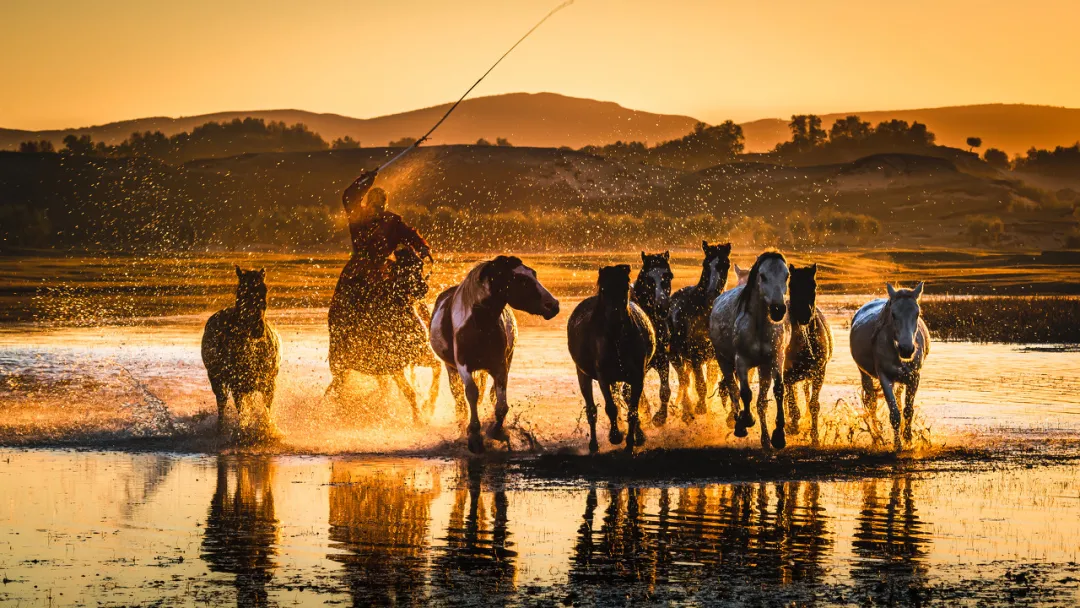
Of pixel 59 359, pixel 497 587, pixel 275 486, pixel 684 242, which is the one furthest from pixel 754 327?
pixel 684 242

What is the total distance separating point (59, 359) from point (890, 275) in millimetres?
40119

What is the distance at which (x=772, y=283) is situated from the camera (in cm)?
1442

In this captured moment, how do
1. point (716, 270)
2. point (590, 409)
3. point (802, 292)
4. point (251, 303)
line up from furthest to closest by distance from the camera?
point (716, 270)
point (251, 303)
point (802, 292)
point (590, 409)

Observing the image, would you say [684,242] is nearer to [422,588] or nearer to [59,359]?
[59,359]

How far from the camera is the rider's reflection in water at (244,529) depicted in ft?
29.1

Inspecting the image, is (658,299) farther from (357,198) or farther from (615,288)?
(357,198)

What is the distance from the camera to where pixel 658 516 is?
1116cm

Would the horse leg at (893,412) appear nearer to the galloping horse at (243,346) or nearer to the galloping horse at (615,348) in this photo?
the galloping horse at (615,348)

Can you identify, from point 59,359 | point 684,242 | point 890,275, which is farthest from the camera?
point 684,242

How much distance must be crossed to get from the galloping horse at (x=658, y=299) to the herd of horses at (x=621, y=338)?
16 millimetres

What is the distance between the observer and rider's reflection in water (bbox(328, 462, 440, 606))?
863 cm

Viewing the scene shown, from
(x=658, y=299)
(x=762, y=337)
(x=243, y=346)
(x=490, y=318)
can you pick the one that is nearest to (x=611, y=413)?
(x=490, y=318)

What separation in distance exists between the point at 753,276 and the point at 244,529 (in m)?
6.44

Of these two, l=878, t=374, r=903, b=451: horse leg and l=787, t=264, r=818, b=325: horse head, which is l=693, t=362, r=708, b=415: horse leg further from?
l=878, t=374, r=903, b=451: horse leg
